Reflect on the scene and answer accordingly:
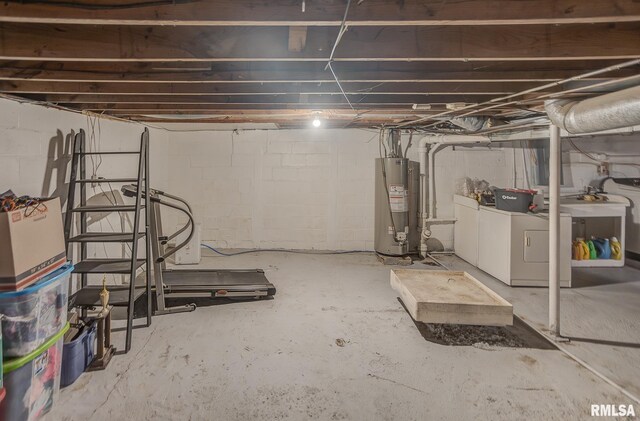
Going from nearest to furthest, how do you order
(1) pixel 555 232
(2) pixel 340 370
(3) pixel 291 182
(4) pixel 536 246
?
(2) pixel 340 370, (1) pixel 555 232, (4) pixel 536 246, (3) pixel 291 182

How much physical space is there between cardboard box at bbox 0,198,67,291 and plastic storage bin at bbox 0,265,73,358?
5 cm

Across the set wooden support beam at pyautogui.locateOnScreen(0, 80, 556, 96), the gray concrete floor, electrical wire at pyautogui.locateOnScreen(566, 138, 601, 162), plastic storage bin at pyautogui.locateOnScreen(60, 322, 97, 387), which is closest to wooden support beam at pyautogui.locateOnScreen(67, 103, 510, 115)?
wooden support beam at pyautogui.locateOnScreen(0, 80, 556, 96)

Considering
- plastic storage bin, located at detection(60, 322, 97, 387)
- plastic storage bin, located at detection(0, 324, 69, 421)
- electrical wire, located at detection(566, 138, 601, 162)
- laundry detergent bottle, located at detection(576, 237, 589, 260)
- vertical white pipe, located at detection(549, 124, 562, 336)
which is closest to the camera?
plastic storage bin, located at detection(0, 324, 69, 421)

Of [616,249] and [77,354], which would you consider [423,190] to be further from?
[77,354]

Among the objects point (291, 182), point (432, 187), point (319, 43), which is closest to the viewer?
point (319, 43)

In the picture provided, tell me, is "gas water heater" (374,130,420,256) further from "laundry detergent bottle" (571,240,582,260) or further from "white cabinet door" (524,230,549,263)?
"laundry detergent bottle" (571,240,582,260)

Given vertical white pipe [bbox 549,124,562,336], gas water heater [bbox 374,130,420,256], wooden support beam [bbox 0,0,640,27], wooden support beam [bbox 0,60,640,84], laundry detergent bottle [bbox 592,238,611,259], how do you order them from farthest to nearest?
gas water heater [bbox 374,130,420,256], laundry detergent bottle [bbox 592,238,611,259], vertical white pipe [bbox 549,124,562,336], wooden support beam [bbox 0,60,640,84], wooden support beam [bbox 0,0,640,27]

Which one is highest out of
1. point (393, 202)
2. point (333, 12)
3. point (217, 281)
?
point (333, 12)

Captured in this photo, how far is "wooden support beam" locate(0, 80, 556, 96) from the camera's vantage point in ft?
7.46

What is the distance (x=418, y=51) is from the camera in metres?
1.71

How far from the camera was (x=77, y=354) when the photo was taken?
1948 mm

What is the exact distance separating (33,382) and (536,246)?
4122 millimetres

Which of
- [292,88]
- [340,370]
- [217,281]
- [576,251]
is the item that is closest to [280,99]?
[292,88]

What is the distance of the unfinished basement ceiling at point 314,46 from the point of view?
1324 millimetres
